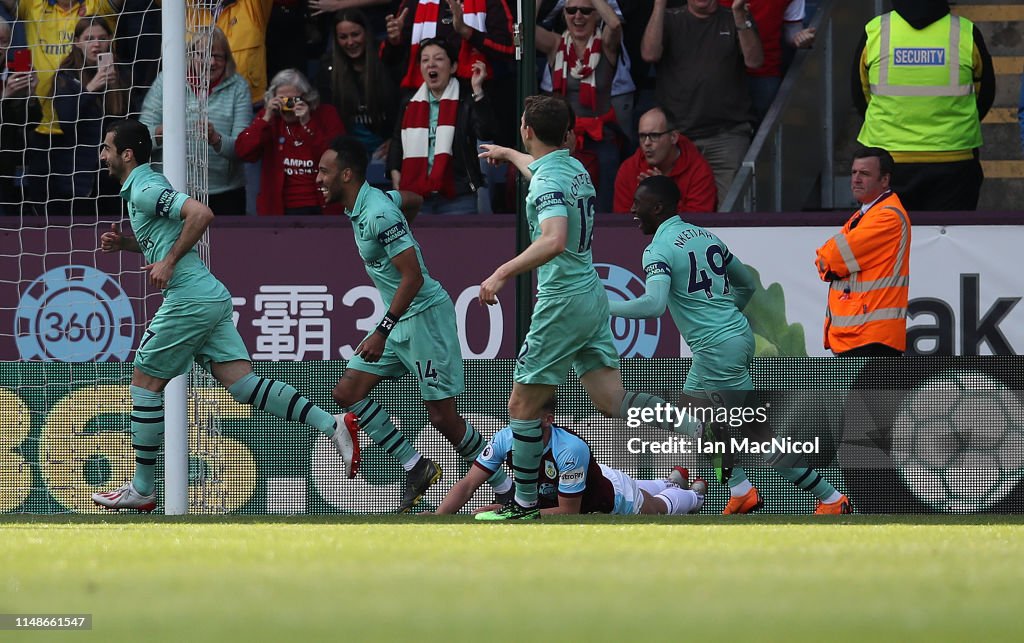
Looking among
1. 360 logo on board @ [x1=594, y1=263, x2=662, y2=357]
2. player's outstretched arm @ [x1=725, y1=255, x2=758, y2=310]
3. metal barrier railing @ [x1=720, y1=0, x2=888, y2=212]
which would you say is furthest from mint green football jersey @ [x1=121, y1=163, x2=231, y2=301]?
metal barrier railing @ [x1=720, y1=0, x2=888, y2=212]

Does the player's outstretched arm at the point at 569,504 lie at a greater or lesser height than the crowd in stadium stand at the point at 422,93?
lesser

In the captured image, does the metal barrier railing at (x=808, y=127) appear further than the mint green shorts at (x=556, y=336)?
Yes

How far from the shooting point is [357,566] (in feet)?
17.4

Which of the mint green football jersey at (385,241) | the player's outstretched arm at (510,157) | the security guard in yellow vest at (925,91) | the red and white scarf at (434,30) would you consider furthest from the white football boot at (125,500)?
the security guard in yellow vest at (925,91)

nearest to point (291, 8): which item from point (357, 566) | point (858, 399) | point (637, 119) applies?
point (637, 119)

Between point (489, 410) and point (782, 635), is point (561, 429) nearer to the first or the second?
point (489, 410)

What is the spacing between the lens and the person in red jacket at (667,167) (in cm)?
1045

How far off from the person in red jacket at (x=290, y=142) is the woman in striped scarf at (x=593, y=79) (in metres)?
1.57

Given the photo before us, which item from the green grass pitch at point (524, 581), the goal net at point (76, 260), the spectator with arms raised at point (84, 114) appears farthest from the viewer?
the spectator with arms raised at point (84, 114)

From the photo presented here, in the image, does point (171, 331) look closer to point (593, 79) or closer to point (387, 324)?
point (387, 324)

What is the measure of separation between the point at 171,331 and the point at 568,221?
2085mm

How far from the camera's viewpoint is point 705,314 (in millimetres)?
8477

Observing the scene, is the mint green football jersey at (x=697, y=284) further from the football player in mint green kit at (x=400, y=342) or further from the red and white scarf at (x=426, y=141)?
the red and white scarf at (x=426, y=141)

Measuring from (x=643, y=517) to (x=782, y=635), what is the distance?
427 cm
